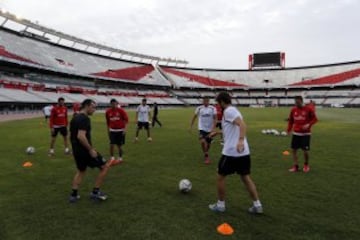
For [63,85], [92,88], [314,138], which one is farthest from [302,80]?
[314,138]

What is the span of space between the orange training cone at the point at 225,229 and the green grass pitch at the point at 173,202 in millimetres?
91

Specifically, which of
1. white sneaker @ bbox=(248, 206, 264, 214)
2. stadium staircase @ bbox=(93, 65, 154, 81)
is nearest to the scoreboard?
stadium staircase @ bbox=(93, 65, 154, 81)

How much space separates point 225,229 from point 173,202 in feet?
5.33

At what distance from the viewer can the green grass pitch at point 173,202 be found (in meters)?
4.82

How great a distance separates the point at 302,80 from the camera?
92.9 metres

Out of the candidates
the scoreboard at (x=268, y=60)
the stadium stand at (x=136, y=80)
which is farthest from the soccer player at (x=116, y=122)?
the scoreboard at (x=268, y=60)

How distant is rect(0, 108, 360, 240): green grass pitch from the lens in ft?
15.8

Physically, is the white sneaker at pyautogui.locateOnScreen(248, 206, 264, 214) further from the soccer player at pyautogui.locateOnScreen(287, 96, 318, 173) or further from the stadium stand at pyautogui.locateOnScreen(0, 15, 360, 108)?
the stadium stand at pyautogui.locateOnScreen(0, 15, 360, 108)

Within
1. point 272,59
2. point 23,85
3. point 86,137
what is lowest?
point 86,137

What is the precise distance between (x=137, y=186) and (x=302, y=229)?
3932 mm

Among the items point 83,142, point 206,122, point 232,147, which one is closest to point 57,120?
point 206,122

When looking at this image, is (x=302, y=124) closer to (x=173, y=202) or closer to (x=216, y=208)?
(x=216, y=208)

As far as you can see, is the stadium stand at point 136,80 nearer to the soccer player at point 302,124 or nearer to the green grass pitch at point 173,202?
the green grass pitch at point 173,202

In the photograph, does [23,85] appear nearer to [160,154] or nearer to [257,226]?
→ [160,154]
